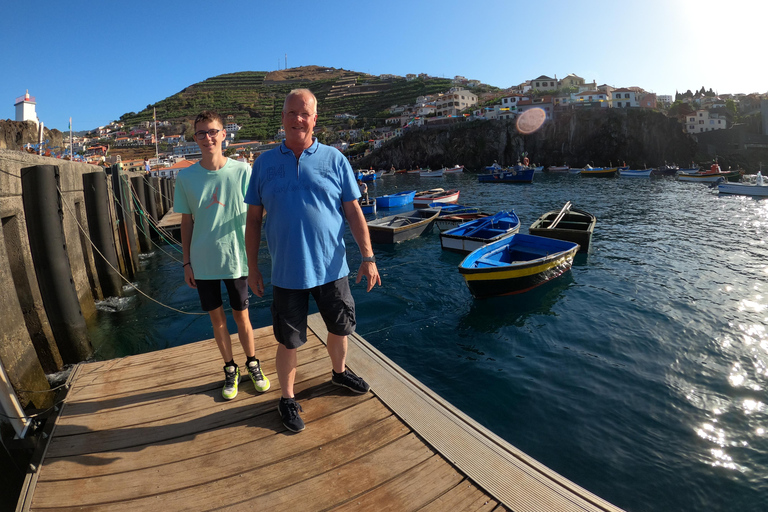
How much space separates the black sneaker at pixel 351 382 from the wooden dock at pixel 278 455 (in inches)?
2.7

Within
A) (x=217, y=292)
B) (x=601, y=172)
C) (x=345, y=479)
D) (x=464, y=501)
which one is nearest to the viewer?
(x=464, y=501)

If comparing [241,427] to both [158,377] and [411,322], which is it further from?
[411,322]

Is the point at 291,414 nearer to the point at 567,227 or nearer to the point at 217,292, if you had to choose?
the point at 217,292

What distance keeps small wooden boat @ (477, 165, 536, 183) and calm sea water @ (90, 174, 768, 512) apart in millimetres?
30459

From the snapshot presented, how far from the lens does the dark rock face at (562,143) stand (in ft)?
215

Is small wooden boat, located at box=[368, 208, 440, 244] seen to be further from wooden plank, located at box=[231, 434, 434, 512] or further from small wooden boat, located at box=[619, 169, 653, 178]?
small wooden boat, located at box=[619, 169, 653, 178]

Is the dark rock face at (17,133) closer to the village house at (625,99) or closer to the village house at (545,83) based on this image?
the village house at (625,99)

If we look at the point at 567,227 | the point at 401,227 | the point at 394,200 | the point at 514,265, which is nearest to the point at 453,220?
the point at 401,227

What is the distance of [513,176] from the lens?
45.2m

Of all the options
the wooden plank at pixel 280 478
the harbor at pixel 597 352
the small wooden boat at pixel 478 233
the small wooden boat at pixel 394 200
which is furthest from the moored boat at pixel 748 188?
the wooden plank at pixel 280 478

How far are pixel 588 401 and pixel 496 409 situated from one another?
1407mm

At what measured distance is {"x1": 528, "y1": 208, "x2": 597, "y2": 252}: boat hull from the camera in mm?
13734

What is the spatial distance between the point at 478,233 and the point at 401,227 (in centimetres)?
331

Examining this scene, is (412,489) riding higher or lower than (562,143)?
lower
